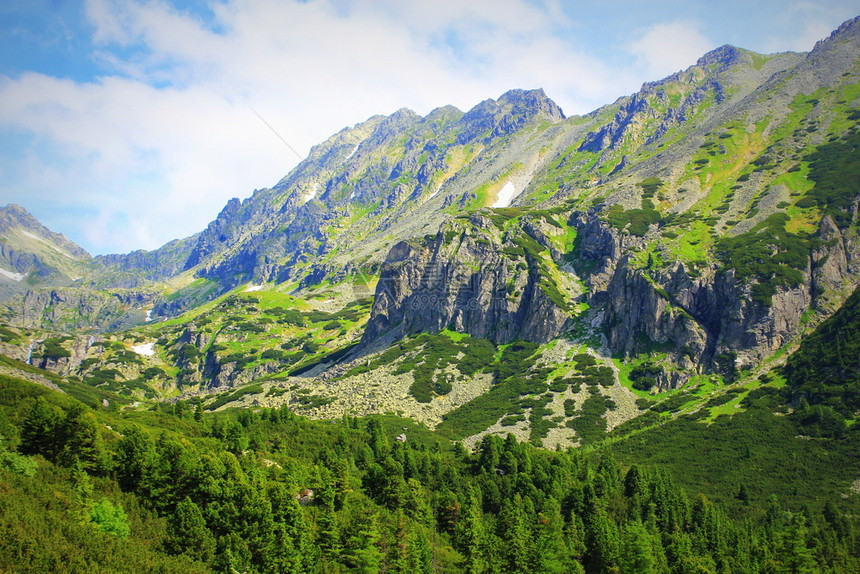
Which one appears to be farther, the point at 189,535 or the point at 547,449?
the point at 547,449

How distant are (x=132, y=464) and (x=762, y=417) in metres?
134

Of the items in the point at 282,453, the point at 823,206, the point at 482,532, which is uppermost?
the point at 823,206

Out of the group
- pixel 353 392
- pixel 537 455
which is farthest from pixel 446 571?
pixel 353 392

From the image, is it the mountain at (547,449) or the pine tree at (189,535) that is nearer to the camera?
the pine tree at (189,535)

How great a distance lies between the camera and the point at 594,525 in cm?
7688

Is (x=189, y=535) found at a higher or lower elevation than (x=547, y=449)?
higher

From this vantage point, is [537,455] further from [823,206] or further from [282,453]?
[823,206]

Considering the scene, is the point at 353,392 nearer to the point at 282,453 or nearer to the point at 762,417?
the point at 282,453

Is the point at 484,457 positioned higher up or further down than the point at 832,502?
higher up

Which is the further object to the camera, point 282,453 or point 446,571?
point 282,453

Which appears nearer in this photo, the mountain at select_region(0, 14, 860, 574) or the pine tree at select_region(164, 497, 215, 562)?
the pine tree at select_region(164, 497, 215, 562)

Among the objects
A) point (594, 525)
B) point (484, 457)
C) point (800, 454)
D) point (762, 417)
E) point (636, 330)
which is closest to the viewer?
point (594, 525)

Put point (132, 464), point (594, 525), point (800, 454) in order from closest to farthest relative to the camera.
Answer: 1. point (132, 464)
2. point (594, 525)
3. point (800, 454)

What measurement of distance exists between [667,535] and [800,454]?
5776 cm
